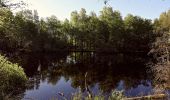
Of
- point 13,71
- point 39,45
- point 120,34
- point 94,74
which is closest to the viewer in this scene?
A: point 13,71

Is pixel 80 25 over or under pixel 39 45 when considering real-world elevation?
over

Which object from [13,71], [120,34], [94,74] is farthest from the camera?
[120,34]

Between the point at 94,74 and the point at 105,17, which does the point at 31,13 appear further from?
the point at 94,74

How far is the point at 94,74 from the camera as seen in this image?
53219 mm

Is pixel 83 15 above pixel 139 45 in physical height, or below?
above

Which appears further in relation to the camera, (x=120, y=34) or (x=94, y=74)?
(x=120, y=34)

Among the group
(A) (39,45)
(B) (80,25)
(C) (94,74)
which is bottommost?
(C) (94,74)

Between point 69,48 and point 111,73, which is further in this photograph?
point 69,48

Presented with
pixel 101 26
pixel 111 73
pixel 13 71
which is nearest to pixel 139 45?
pixel 101 26

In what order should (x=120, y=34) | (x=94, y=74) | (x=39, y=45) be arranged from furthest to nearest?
(x=120, y=34), (x=39, y=45), (x=94, y=74)

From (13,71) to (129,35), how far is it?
76.3 meters

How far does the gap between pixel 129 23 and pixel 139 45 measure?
7987 millimetres

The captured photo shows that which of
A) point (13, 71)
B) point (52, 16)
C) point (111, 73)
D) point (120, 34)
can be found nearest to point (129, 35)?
point (120, 34)

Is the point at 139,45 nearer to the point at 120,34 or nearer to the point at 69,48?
the point at 120,34
